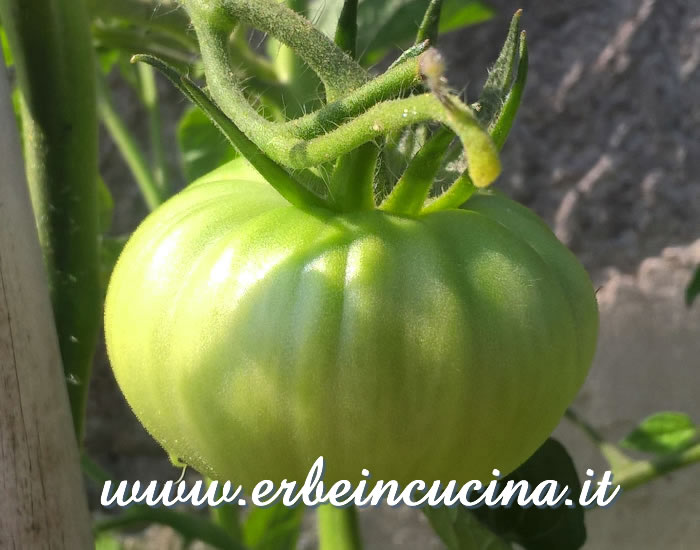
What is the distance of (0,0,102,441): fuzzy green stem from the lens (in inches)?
14.0

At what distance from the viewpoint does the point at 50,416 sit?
12.7 inches

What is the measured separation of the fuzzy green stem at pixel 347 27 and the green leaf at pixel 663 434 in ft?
1.56

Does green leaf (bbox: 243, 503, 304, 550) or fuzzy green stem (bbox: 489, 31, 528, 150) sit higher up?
fuzzy green stem (bbox: 489, 31, 528, 150)

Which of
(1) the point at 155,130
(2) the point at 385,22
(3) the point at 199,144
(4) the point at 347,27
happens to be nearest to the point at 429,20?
(4) the point at 347,27

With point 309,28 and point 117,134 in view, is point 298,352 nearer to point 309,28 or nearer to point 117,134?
point 309,28

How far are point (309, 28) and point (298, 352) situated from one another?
0.34 ft

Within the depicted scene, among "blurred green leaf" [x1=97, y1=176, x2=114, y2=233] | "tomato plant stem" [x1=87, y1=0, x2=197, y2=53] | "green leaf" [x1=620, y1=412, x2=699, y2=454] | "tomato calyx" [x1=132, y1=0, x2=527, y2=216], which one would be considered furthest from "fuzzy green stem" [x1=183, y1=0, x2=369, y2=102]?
"green leaf" [x1=620, y1=412, x2=699, y2=454]

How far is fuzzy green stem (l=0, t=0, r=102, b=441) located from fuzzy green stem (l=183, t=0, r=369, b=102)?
97 mm

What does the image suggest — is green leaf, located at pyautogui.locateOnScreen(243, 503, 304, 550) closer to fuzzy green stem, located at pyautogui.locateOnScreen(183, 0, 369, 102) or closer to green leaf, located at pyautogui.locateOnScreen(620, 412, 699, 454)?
green leaf, located at pyautogui.locateOnScreen(620, 412, 699, 454)

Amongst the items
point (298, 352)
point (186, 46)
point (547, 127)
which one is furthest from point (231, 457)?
point (547, 127)

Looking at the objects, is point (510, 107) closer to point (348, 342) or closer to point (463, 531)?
point (348, 342)

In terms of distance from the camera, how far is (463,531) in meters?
0.49

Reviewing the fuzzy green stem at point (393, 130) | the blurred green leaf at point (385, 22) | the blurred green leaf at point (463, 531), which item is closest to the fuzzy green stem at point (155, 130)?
the blurred green leaf at point (385, 22)

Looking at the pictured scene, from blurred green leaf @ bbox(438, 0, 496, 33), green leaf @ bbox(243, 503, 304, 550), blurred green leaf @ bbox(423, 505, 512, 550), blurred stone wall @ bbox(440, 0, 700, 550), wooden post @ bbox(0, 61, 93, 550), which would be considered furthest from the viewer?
blurred stone wall @ bbox(440, 0, 700, 550)
